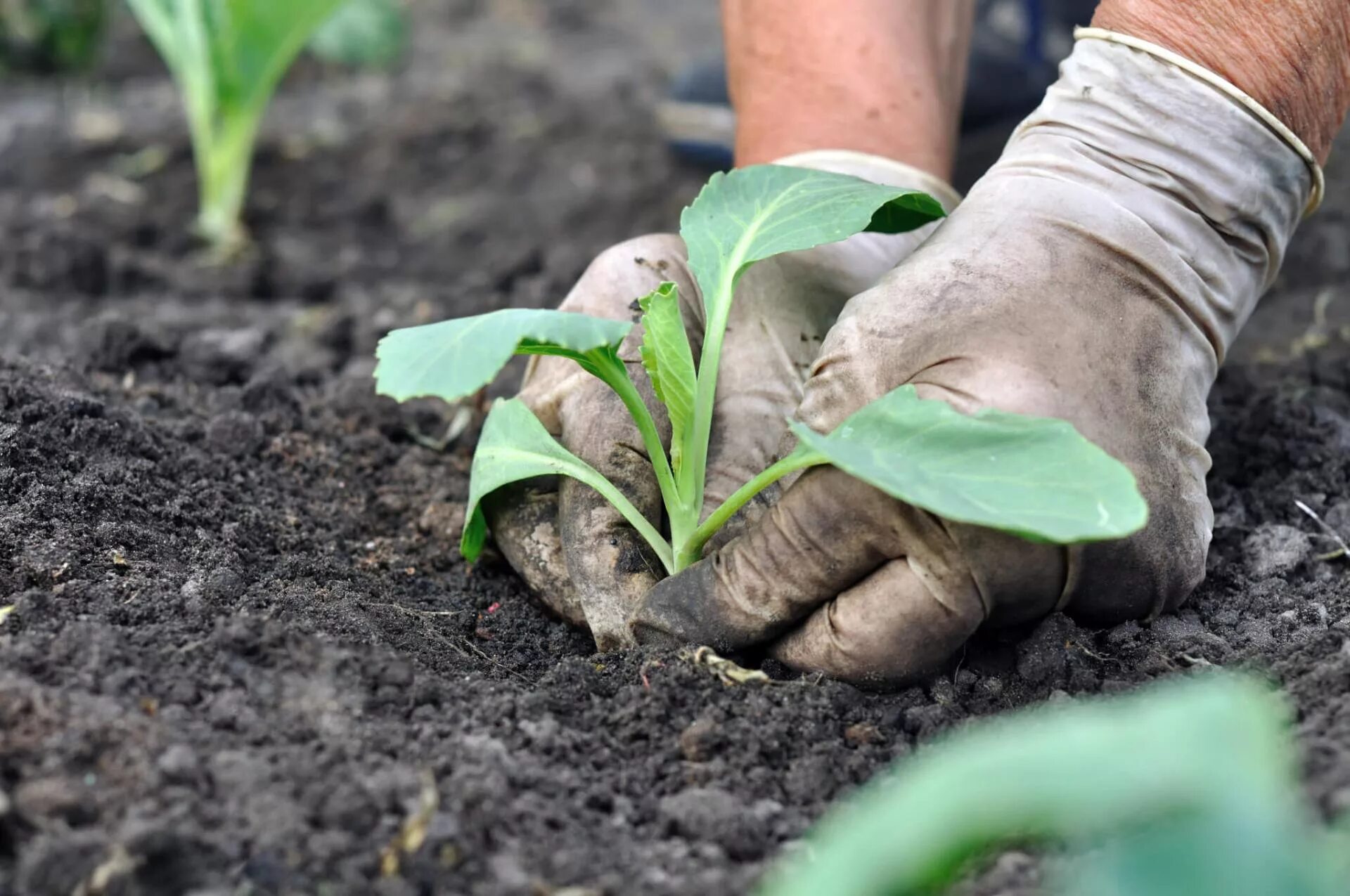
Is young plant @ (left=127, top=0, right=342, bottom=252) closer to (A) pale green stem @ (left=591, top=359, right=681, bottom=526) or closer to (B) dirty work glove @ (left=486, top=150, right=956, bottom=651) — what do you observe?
(B) dirty work glove @ (left=486, top=150, right=956, bottom=651)

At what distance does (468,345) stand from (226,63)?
2226mm

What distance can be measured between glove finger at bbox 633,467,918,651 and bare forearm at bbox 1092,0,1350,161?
70cm

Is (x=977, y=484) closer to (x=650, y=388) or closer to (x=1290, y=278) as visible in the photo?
(x=650, y=388)

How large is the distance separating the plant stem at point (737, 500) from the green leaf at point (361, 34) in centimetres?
333

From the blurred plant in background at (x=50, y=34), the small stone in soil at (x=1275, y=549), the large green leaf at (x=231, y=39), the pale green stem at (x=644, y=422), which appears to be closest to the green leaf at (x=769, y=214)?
the pale green stem at (x=644, y=422)

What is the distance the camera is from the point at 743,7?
6.85ft

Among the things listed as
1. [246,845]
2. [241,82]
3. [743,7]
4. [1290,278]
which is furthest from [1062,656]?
[241,82]

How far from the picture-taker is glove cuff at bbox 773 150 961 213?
1795mm

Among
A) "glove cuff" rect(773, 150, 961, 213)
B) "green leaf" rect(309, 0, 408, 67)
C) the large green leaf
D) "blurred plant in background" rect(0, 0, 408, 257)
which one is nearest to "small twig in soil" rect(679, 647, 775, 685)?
"glove cuff" rect(773, 150, 961, 213)

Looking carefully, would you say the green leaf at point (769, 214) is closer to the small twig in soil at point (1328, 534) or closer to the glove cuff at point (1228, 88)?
the glove cuff at point (1228, 88)

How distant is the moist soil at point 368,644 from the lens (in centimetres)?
99

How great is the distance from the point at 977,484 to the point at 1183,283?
0.54m

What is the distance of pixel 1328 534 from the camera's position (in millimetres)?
1545

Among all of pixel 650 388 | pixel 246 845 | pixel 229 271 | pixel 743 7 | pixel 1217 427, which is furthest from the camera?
pixel 229 271
